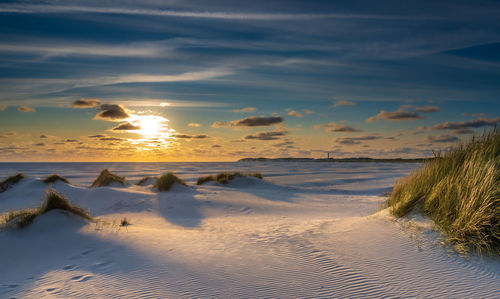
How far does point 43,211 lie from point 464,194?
8.51 m

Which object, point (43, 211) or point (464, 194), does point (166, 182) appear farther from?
point (464, 194)

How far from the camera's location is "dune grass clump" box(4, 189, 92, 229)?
22.3ft

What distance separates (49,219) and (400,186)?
8379mm

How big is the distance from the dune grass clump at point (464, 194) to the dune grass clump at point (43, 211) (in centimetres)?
719

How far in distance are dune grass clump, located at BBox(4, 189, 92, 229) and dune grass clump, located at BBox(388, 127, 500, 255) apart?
7.19m

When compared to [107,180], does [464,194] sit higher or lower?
higher

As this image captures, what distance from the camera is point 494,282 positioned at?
425cm

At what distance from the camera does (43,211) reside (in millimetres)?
7195

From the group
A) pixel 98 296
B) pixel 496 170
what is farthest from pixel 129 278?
pixel 496 170

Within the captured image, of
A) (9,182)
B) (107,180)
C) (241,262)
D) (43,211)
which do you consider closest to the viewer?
(241,262)

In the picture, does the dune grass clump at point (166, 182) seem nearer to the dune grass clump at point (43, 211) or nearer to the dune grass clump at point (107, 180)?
the dune grass clump at point (107, 180)

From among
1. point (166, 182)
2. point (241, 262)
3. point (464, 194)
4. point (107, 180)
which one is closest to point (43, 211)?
point (241, 262)

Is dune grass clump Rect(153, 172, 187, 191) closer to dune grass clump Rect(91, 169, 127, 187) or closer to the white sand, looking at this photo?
dune grass clump Rect(91, 169, 127, 187)

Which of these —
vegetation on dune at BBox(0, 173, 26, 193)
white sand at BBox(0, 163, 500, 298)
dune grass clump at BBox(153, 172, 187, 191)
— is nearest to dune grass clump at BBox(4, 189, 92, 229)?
white sand at BBox(0, 163, 500, 298)
